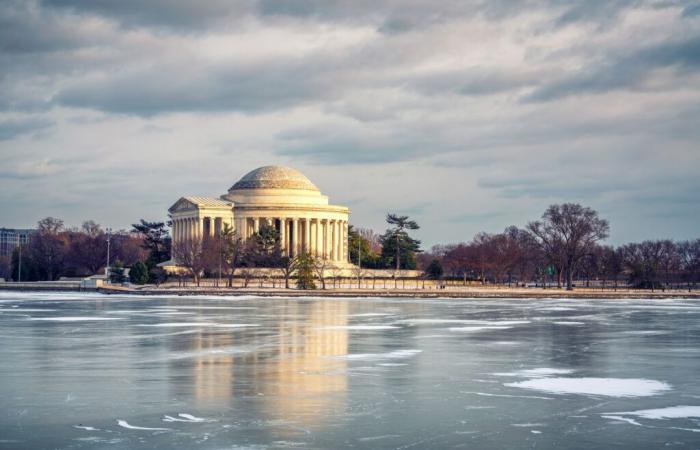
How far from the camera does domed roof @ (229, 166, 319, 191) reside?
455ft

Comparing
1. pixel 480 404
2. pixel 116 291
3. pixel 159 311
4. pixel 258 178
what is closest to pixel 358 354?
pixel 480 404

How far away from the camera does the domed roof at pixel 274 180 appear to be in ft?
455

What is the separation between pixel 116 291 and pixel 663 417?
81.7 meters

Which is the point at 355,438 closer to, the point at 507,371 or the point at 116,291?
the point at 507,371

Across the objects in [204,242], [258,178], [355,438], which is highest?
[258,178]

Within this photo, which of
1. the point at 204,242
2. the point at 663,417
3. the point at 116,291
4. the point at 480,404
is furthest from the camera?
the point at 204,242

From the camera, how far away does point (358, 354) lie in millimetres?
30078

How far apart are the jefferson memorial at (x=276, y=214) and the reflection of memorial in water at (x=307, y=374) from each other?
91330 mm

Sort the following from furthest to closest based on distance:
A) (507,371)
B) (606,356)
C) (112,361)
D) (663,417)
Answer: (606,356)
(112,361)
(507,371)
(663,417)

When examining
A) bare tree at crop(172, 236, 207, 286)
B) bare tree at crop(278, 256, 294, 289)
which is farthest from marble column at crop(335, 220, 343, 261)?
bare tree at crop(172, 236, 207, 286)

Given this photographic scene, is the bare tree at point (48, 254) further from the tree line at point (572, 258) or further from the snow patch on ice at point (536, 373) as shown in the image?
the snow patch on ice at point (536, 373)

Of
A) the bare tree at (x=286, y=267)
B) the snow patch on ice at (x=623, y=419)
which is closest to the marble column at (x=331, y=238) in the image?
the bare tree at (x=286, y=267)

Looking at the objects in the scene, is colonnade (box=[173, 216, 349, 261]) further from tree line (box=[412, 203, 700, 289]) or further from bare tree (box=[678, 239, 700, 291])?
bare tree (box=[678, 239, 700, 291])

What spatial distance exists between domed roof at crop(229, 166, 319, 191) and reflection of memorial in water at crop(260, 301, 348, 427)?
97.1 meters
